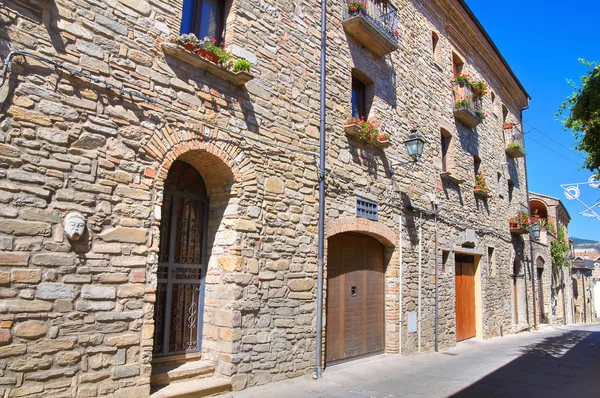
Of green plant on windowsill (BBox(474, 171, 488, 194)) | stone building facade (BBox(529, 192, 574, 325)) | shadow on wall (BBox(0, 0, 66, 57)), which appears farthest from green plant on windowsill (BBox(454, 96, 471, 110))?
shadow on wall (BBox(0, 0, 66, 57))

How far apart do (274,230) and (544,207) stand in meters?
22.2

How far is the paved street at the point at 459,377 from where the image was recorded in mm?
5824

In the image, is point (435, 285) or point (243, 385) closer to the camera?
point (243, 385)

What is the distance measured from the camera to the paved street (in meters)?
Result: 5.82

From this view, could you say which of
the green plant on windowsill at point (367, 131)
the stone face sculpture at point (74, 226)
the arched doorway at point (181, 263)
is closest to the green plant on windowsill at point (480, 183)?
the green plant on windowsill at point (367, 131)

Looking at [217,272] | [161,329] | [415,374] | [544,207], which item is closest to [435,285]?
[415,374]

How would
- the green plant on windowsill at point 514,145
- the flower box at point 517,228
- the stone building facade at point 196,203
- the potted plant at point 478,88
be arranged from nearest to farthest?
1. the stone building facade at point 196,203
2. the potted plant at point 478,88
3. the flower box at point 517,228
4. the green plant on windowsill at point 514,145

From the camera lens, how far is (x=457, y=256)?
37.8 ft

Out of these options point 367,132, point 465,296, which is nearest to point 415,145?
point 367,132

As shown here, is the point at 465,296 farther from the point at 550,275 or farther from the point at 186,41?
the point at 550,275

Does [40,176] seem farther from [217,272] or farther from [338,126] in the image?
[338,126]

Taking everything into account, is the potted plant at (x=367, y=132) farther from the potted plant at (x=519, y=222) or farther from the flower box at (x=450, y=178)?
the potted plant at (x=519, y=222)

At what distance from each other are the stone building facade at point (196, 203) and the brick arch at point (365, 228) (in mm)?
34

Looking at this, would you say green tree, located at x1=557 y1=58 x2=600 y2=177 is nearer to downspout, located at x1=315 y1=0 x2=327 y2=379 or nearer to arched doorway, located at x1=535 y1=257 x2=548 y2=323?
downspout, located at x1=315 y1=0 x2=327 y2=379
